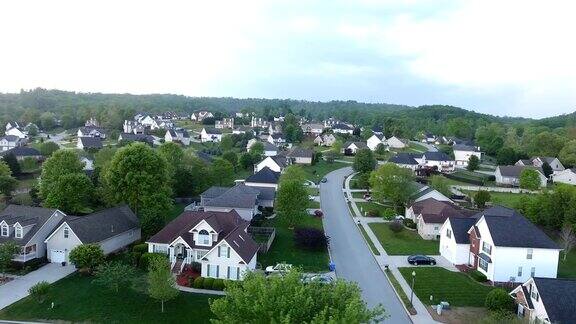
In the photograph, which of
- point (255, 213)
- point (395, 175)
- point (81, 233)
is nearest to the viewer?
point (81, 233)

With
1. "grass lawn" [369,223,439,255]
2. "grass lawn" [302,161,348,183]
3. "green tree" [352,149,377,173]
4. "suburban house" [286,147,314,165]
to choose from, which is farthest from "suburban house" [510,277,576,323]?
"suburban house" [286,147,314,165]

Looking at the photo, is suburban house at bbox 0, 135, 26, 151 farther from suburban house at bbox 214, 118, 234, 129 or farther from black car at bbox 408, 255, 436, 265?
black car at bbox 408, 255, 436, 265

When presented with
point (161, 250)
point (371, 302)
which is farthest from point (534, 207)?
point (161, 250)

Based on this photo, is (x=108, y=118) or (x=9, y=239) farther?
(x=108, y=118)

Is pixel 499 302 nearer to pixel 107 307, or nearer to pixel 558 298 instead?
pixel 558 298

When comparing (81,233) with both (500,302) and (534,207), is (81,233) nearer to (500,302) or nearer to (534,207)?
(500,302)

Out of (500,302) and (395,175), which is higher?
(395,175)
